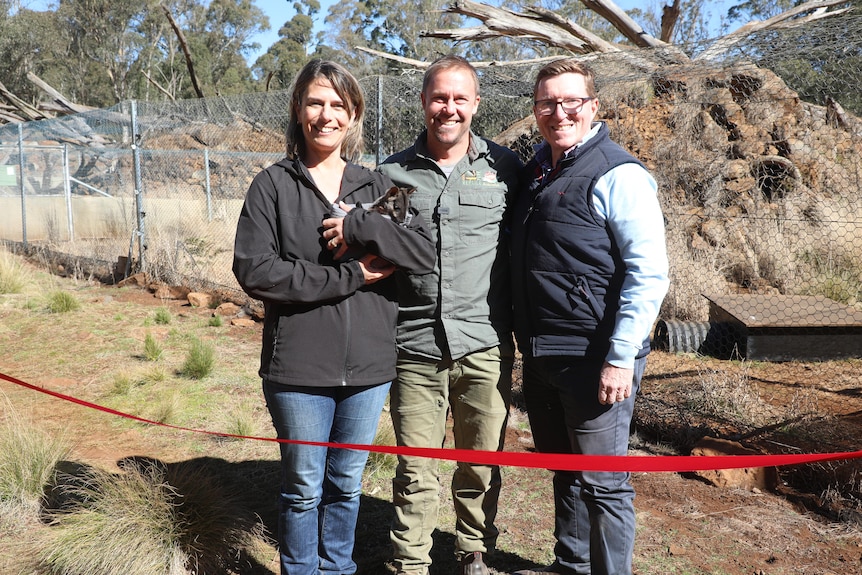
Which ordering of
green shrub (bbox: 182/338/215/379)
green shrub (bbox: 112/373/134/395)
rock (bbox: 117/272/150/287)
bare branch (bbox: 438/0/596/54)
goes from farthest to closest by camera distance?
bare branch (bbox: 438/0/596/54) → rock (bbox: 117/272/150/287) → green shrub (bbox: 182/338/215/379) → green shrub (bbox: 112/373/134/395)

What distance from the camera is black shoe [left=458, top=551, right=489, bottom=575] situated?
2.71m

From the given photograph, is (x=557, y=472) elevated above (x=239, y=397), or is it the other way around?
(x=557, y=472)

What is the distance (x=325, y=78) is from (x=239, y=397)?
3371mm

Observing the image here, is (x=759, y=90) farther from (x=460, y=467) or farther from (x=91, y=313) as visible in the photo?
(x=91, y=313)

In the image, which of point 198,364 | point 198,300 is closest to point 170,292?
point 198,300

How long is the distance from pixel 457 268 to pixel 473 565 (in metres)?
1.23

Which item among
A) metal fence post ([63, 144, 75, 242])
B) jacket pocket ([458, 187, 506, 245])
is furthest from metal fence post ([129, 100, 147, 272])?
jacket pocket ([458, 187, 506, 245])

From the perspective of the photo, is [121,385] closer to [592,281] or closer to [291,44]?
[592,281]

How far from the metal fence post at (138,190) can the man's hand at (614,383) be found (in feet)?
25.9

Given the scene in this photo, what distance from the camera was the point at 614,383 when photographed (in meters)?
2.16

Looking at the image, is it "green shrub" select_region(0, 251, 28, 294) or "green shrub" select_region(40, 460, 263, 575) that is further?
"green shrub" select_region(0, 251, 28, 294)

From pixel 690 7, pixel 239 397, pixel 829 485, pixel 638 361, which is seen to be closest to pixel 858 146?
pixel 829 485

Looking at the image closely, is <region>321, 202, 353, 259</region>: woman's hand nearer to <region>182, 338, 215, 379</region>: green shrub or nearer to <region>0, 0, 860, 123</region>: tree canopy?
<region>182, 338, 215, 379</region>: green shrub

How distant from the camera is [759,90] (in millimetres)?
7332
